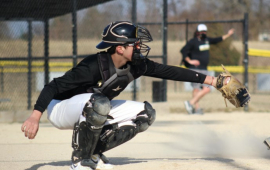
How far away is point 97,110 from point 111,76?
43 cm

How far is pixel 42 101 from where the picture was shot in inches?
167

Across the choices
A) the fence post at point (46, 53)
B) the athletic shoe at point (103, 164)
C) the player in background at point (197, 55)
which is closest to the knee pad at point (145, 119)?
the athletic shoe at point (103, 164)

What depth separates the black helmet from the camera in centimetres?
471

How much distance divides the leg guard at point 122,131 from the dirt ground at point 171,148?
1.06 feet

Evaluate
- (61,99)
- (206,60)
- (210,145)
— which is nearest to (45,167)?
(61,99)

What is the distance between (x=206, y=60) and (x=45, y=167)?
264 inches

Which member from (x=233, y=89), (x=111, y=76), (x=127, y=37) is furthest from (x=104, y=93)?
(x=233, y=89)

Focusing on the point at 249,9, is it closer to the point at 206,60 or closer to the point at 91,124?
the point at 206,60

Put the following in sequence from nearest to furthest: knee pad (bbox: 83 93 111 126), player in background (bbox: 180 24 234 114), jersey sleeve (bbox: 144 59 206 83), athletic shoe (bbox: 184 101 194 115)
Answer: knee pad (bbox: 83 93 111 126) < jersey sleeve (bbox: 144 59 206 83) < athletic shoe (bbox: 184 101 194 115) < player in background (bbox: 180 24 234 114)

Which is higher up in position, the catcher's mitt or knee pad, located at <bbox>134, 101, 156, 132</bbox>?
the catcher's mitt

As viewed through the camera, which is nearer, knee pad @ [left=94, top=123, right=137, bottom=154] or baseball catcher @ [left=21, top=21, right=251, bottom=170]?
baseball catcher @ [left=21, top=21, right=251, bottom=170]

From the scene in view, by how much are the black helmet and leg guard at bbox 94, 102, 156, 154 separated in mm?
764

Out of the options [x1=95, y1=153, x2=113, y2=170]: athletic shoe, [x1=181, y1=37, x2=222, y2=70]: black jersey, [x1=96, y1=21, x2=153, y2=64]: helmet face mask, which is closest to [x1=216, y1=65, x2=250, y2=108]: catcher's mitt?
[x1=96, y1=21, x2=153, y2=64]: helmet face mask

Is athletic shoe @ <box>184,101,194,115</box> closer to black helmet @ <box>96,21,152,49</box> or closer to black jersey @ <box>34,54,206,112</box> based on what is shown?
black jersey @ <box>34,54,206,112</box>
